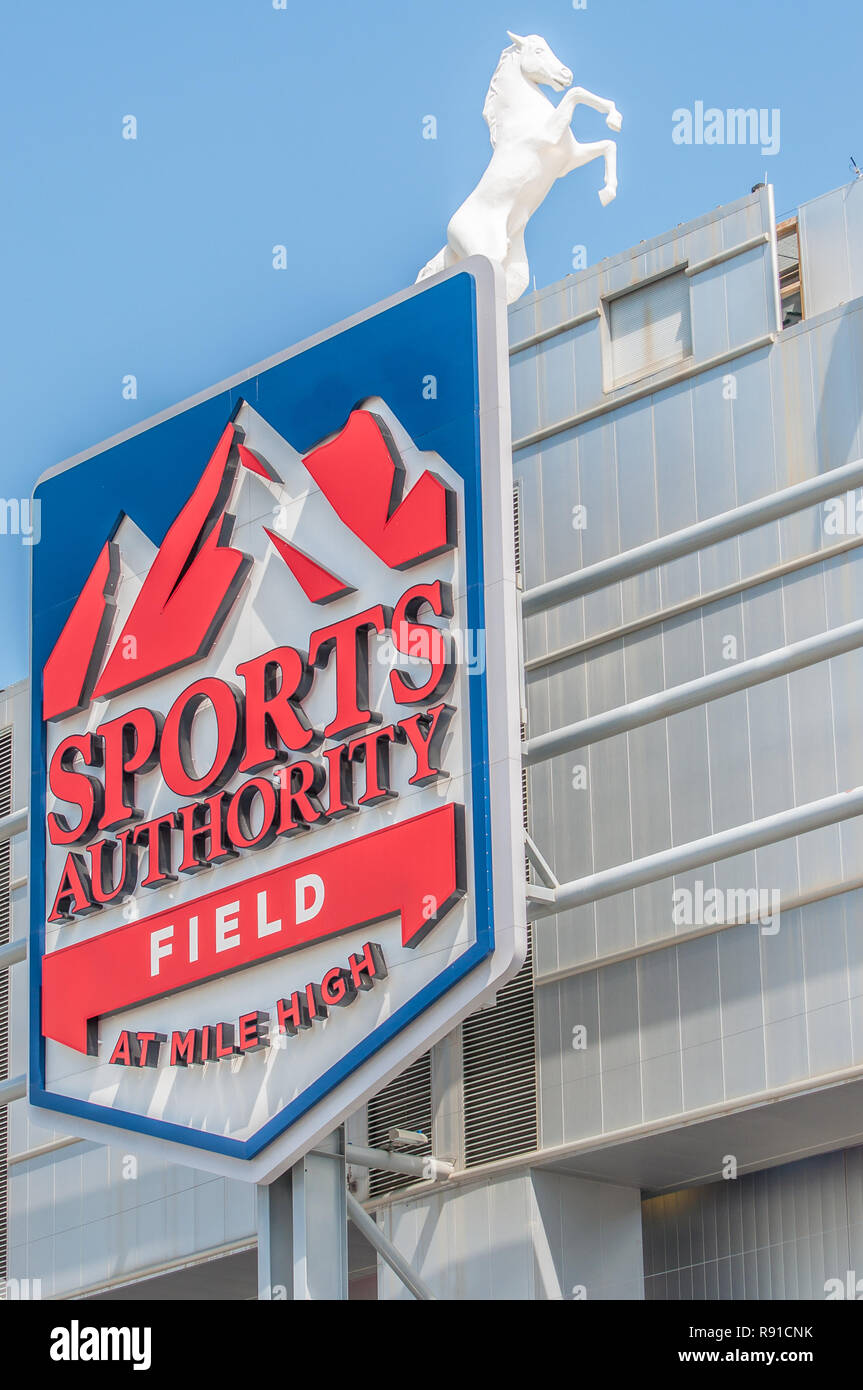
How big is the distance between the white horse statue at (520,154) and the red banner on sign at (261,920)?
29.7 ft

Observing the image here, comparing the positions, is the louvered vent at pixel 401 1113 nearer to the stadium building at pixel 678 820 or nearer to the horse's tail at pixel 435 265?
the stadium building at pixel 678 820

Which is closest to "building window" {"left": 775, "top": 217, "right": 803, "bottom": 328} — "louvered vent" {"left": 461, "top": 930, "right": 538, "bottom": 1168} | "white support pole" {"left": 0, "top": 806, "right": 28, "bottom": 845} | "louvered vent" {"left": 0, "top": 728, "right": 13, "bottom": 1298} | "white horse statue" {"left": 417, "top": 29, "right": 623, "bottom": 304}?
"white horse statue" {"left": 417, "top": 29, "right": 623, "bottom": 304}

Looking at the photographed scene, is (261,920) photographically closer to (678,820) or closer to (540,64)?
(678,820)

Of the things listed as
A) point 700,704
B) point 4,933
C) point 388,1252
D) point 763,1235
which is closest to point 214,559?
point 700,704

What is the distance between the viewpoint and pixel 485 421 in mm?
21203

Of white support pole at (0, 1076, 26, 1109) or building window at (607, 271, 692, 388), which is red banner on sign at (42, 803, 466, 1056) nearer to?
white support pole at (0, 1076, 26, 1109)

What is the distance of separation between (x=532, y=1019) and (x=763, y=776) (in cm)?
366

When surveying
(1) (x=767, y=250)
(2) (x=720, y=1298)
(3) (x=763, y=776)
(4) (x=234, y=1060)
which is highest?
(1) (x=767, y=250)

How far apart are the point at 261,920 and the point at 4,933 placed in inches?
423

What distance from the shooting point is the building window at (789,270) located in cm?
2539

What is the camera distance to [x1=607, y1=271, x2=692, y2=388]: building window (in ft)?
83.6
